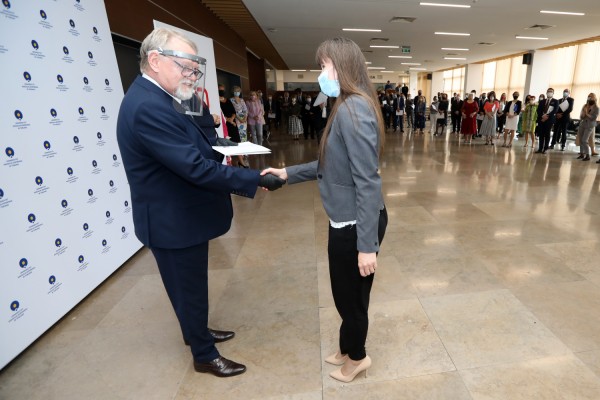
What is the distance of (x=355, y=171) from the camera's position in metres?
1.26

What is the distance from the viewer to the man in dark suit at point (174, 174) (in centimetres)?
135

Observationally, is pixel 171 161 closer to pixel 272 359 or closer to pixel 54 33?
pixel 272 359

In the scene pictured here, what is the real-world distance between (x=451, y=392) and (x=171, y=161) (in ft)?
5.61

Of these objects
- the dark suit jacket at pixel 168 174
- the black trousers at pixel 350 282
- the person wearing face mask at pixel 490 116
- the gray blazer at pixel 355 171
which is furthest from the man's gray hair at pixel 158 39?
the person wearing face mask at pixel 490 116

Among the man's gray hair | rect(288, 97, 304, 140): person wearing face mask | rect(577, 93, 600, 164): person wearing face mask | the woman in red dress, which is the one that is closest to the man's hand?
the man's gray hair

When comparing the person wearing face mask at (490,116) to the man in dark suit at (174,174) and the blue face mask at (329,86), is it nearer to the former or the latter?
the blue face mask at (329,86)

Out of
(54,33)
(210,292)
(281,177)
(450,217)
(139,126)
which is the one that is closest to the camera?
(139,126)

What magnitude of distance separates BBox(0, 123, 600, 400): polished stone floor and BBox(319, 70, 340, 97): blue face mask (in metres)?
1.44

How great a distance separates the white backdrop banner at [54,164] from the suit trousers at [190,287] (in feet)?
3.49

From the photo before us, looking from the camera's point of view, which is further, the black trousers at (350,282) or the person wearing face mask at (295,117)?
the person wearing face mask at (295,117)

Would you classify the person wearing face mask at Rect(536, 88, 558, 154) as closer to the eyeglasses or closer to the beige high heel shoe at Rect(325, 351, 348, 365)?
the beige high heel shoe at Rect(325, 351, 348, 365)

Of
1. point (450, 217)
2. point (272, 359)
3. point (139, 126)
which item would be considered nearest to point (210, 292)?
point (272, 359)

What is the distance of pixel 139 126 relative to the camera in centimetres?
133

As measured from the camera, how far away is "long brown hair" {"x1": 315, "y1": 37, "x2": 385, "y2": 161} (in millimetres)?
1277
